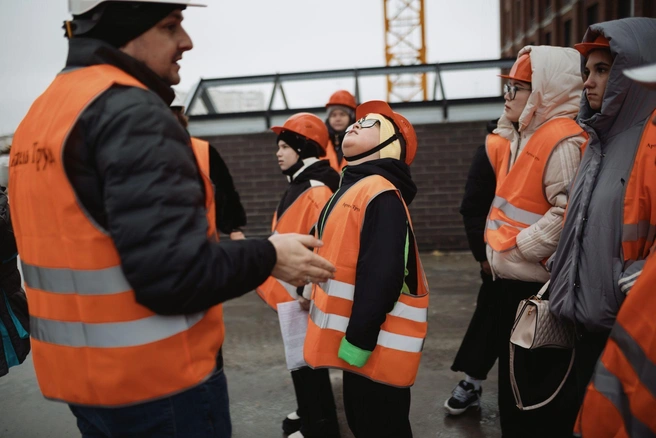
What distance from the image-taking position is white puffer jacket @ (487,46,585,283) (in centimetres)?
296

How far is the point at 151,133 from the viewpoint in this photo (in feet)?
4.25

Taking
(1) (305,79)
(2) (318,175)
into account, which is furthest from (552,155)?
(1) (305,79)

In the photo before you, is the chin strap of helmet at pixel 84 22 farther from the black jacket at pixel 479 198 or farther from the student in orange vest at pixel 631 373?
the black jacket at pixel 479 198

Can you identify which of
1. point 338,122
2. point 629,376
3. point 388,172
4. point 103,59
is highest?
point 103,59

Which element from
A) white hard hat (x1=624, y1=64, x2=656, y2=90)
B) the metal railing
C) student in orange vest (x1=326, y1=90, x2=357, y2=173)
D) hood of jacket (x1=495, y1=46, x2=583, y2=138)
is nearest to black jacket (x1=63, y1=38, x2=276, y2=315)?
white hard hat (x1=624, y1=64, x2=656, y2=90)

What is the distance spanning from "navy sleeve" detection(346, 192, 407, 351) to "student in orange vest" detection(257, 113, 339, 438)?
1.01 meters

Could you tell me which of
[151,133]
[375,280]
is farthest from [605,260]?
[151,133]

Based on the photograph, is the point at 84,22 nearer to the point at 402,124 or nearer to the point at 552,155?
the point at 402,124

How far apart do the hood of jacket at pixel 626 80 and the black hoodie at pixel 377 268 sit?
0.98 m

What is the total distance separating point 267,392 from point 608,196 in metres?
3.07

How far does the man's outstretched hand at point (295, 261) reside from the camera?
1.51 metres

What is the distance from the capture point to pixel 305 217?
3748 millimetres

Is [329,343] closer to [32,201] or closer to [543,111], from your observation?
[32,201]

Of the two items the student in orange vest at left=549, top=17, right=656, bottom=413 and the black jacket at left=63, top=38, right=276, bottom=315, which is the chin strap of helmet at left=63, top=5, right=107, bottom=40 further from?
the student in orange vest at left=549, top=17, right=656, bottom=413
